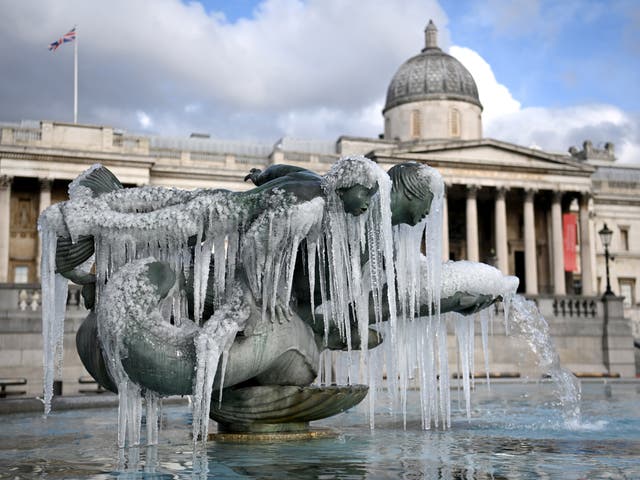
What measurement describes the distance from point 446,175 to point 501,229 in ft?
16.8

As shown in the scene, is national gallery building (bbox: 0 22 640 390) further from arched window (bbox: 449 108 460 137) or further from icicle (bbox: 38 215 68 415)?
icicle (bbox: 38 215 68 415)

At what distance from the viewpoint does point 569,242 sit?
56781 millimetres

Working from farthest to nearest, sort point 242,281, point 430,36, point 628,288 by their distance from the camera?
point 430,36 → point 628,288 → point 242,281

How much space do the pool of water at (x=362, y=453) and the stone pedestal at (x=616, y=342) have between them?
22.7m

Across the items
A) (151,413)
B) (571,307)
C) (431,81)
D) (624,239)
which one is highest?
(431,81)

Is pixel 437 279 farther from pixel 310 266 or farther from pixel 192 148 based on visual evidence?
pixel 192 148

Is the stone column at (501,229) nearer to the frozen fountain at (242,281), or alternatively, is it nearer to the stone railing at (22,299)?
the stone railing at (22,299)

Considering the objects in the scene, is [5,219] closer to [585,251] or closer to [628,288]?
[585,251]

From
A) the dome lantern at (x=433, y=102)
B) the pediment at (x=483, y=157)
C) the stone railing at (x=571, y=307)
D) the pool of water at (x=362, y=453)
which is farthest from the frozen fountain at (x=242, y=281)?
the dome lantern at (x=433, y=102)

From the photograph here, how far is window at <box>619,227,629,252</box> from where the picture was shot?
64500 millimetres

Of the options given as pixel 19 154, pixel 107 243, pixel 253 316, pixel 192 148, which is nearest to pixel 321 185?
pixel 253 316

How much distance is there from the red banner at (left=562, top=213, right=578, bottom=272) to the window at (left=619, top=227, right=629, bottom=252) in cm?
910

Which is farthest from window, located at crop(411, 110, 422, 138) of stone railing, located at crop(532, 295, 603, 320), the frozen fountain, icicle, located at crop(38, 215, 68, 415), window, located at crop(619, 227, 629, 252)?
icicle, located at crop(38, 215, 68, 415)

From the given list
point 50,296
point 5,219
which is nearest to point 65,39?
point 5,219
